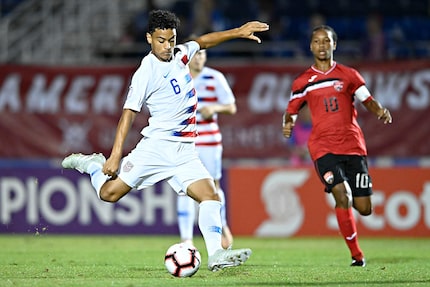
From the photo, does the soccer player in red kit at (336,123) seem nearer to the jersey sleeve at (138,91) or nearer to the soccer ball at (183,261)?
the soccer ball at (183,261)

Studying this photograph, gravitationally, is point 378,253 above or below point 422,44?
below

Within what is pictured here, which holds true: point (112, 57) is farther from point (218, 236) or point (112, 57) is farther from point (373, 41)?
point (218, 236)

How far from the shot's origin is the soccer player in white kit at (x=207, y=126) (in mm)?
11312

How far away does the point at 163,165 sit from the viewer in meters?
8.73

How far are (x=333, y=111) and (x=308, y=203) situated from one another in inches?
216

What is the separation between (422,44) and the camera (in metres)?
18.3

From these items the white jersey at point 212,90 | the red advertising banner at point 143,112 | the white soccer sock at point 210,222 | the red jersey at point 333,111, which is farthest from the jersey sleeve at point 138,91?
the red advertising banner at point 143,112

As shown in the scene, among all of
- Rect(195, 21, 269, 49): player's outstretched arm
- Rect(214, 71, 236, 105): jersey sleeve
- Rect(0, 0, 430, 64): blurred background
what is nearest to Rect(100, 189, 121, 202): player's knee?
Rect(195, 21, 269, 49): player's outstretched arm

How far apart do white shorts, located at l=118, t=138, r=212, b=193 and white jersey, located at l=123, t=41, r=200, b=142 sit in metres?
0.09

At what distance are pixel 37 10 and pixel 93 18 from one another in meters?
1.20

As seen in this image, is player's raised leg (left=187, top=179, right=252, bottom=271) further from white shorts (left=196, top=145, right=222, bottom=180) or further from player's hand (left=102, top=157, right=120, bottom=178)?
white shorts (left=196, top=145, right=222, bottom=180)

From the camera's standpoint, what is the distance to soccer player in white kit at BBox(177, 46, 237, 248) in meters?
11.3

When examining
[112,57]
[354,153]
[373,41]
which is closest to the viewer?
[354,153]

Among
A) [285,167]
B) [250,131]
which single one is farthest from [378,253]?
[250,131]
